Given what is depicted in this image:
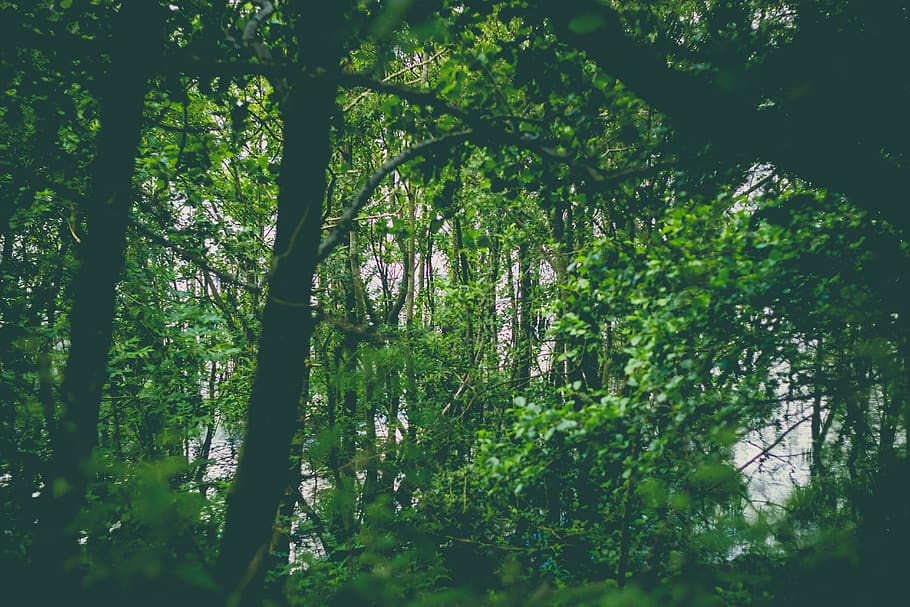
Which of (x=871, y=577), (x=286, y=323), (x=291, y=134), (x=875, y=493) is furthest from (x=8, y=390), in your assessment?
(x=875, y=493)

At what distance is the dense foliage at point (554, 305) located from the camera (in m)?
1.91

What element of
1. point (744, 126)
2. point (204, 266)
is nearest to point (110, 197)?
point (204, 266)

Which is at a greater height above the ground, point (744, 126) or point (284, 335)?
point (744, 126)

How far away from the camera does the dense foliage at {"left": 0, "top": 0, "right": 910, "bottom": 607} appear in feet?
6.27

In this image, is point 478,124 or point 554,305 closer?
point 478,124

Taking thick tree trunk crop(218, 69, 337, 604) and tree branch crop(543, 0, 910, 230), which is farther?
tree branch crop(543, 0, 910, 230)

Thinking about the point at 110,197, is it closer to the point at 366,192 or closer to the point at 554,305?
the point at 366,192

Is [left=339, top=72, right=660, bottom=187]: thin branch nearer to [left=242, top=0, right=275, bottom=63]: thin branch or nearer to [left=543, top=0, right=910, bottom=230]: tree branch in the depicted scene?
[left=242, top=0, right=275, bottom=63]: thin branch

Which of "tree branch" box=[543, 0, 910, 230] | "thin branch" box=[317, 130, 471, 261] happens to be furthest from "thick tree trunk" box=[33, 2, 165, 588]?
"tree branch" box=[543, 0, 910, 230]

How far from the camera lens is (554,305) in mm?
4262

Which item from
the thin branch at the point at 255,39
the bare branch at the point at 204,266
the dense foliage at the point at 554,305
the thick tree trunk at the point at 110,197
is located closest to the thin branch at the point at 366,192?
the dense foliage at the point at 554,305

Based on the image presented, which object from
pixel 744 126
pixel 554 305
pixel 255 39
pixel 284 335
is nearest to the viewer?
pixel 284 335

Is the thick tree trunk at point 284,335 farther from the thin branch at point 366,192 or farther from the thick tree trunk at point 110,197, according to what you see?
the thick tree trunk at point 110,197

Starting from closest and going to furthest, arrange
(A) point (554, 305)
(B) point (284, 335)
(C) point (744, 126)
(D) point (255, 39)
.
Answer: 1. (B) point (284, 335)
2. (C) point (744, 126)
3. (D) point (255, 39)
4. (A) point (554, 305)
